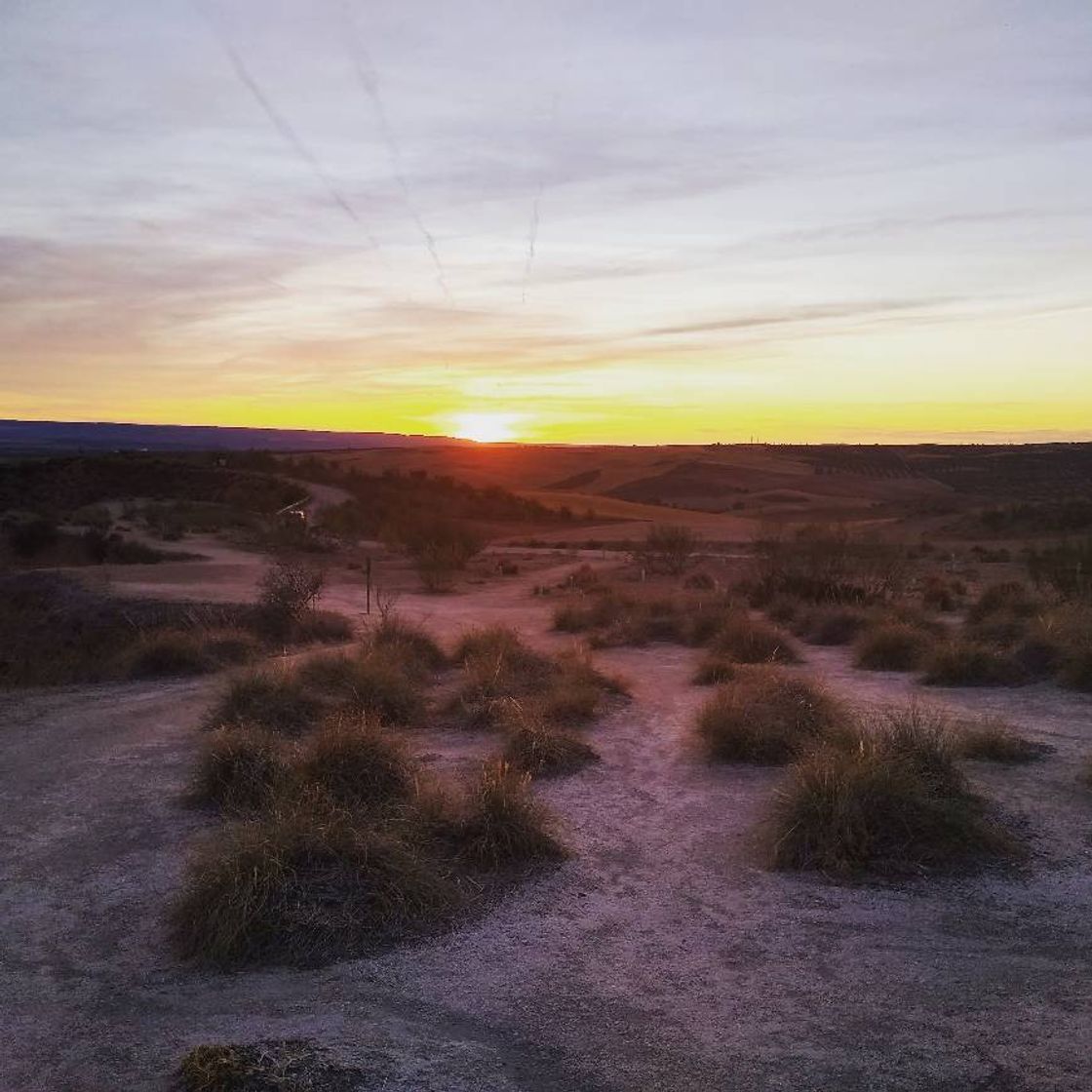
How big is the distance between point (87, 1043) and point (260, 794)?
3.82m

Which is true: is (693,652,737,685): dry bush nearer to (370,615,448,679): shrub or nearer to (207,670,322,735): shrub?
(370,615,448,679): shrub

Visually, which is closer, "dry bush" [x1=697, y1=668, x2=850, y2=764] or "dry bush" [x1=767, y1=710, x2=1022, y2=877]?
"dry bush" [x1=767, y1=710, x2=1022, y2=877]

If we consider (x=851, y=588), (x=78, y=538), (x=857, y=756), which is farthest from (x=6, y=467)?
(x=857, y=756)

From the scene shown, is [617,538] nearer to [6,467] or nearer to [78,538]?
[78,538]

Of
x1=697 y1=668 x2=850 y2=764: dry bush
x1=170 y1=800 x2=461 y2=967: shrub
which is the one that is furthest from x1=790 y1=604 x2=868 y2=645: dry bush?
x1=170 y1=800 x2=461 y2=967: shrub

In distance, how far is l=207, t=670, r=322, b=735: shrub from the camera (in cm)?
1201

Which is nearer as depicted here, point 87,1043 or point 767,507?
point 87,1043

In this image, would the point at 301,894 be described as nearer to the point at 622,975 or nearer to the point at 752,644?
the point at 622,975

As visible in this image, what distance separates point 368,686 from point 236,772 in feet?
11.0

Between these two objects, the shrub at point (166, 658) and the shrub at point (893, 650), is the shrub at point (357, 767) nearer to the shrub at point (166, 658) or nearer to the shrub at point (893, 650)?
the shrub at point (166, 658)

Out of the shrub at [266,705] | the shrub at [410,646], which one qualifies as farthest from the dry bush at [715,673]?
the shrub at [266,705]

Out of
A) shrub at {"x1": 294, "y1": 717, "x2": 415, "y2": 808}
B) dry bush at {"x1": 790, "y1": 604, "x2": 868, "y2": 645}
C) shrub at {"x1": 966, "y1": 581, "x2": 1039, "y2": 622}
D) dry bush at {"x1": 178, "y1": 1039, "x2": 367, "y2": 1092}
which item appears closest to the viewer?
dry bush at {"x1": 178, "y1": 1039, "x2": 367, "y2": 1092}

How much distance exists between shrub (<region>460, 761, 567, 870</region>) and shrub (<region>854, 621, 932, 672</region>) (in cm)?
923

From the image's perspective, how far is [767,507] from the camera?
3007 inches
